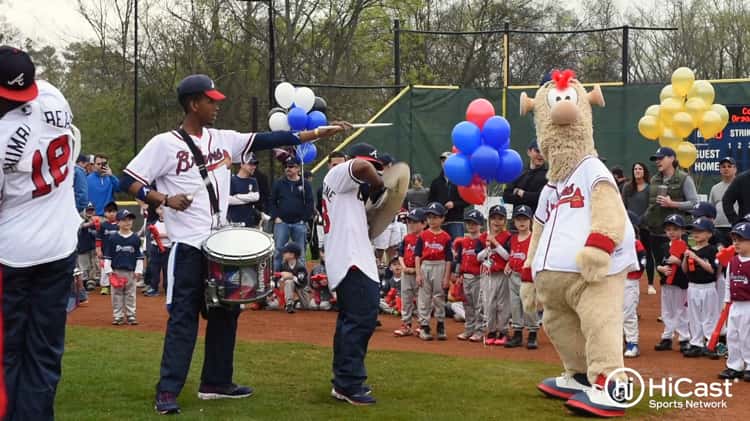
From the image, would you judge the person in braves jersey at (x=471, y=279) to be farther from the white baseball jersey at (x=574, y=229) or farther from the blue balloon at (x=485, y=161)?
the white baseball jersey at (x=574, y=229)

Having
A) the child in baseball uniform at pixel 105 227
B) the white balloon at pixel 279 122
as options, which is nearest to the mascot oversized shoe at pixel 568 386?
the white balloon at pixel 279 122

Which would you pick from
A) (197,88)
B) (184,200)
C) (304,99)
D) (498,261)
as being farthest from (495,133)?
(304,99)

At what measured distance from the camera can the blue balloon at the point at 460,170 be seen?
9.46m

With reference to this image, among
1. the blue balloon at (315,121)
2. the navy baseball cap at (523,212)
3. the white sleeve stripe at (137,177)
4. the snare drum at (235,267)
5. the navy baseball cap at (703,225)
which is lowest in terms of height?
A: the snare drum at (235,267)

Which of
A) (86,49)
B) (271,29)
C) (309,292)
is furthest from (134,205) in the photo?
(86,49)

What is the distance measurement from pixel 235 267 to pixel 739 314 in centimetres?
461

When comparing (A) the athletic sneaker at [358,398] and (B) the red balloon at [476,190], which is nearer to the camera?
(A) the athletic sneaker at [358,398]

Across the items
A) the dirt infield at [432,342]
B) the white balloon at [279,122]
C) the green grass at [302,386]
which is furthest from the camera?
the white balloon at [279,122]

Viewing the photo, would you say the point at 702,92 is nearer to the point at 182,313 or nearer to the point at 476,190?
the point at 476,190

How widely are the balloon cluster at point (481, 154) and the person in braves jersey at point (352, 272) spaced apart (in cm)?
239

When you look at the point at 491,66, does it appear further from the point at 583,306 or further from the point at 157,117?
the point at 583,306

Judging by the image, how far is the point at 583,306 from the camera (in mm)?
6727

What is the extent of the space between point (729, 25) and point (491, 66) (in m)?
14.9

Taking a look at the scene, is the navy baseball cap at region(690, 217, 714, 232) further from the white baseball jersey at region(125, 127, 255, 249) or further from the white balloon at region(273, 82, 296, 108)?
the white balloon at region(273, 82, 296, 108)
